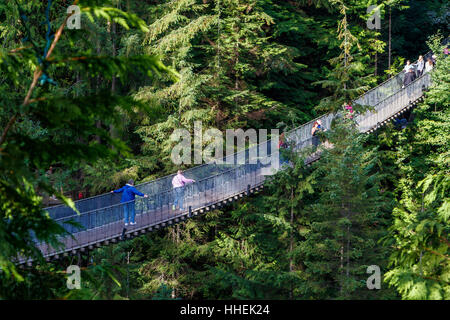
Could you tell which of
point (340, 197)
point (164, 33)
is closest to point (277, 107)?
point (164, 33)

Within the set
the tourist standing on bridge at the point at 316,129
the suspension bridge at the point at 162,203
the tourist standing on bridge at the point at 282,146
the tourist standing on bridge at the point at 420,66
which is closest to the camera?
the suspension bridge at the point at 162,203

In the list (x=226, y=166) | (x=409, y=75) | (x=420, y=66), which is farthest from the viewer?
(x=420, y=66)

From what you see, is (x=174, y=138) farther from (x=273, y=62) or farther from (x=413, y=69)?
(x=413, y=69)

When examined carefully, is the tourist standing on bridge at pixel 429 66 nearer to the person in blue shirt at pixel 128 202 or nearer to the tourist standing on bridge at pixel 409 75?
the tourist standing on bridge at pixel 409 75

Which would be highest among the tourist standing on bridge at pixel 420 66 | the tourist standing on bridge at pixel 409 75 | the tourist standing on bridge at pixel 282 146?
the tourist standing on bridge at pixel 420 66

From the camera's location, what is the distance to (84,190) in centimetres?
1747

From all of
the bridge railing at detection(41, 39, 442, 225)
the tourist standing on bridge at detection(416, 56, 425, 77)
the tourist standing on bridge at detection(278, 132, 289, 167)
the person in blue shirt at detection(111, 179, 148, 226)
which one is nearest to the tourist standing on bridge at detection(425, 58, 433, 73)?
the tourist standing on bridge at detection(416, 56, 425, 77)

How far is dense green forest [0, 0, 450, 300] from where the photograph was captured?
564 centimetres

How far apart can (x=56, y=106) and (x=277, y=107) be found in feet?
42.7

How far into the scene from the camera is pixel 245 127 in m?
18.6

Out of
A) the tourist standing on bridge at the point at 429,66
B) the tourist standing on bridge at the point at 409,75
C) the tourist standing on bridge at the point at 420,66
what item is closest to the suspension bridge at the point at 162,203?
the tourist standing on bridge at the point at 409,75

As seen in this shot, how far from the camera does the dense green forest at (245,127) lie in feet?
18.5

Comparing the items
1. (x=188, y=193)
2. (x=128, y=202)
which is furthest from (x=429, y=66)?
(x=128, y=202)

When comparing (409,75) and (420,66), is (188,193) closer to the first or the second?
(409,75)
